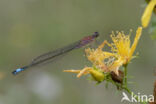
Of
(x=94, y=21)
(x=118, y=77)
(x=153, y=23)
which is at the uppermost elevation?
(x=153, y=23)

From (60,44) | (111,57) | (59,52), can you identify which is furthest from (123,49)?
(60,44)

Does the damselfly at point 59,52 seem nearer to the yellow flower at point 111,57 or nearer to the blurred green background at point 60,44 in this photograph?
the yellow flower at point 111,57

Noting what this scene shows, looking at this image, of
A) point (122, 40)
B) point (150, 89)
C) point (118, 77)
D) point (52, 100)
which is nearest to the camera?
point (118, 77)

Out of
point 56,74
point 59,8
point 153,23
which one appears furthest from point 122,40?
point 59,8

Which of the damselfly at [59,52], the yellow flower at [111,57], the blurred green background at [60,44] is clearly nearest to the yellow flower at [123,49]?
the yellow flower at [111,57]

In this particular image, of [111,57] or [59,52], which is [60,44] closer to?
[59,52]

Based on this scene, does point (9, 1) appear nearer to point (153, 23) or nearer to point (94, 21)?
point (94, 21)

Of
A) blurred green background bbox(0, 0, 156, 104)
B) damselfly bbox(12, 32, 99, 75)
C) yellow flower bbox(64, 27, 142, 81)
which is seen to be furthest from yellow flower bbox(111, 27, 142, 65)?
blurred green background bbox(0, 0, 156, 104)

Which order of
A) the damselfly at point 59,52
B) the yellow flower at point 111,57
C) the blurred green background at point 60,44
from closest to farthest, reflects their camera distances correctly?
the yellow flower at point 111,57, the damselfly at point 59,52, the blurred green background at point 60,44
